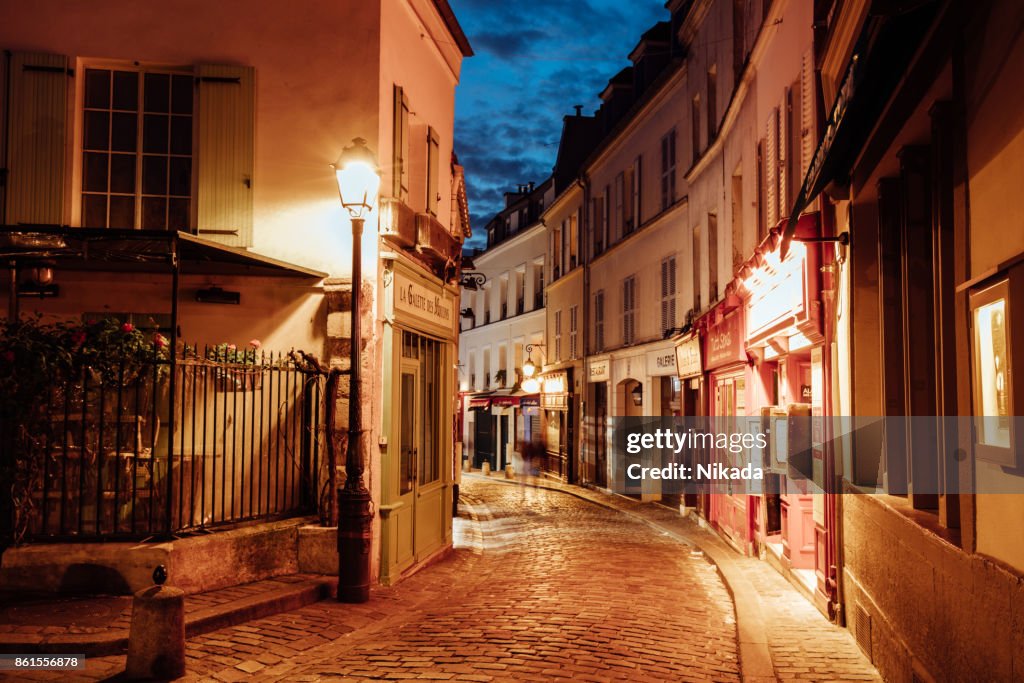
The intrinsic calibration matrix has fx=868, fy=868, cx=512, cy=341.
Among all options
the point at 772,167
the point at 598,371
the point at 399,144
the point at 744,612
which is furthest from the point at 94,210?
the point at 598,371

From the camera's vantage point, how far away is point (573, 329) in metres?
25.9

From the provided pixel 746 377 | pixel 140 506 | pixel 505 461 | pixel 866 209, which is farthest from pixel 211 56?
pixel 505 461

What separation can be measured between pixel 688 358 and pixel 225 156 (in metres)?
9.35

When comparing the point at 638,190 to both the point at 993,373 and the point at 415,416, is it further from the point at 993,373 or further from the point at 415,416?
the point at 993,373

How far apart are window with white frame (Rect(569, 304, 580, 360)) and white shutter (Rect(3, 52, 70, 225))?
17837mm

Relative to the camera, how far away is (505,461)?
33312mm

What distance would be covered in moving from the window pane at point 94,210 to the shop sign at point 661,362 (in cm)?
1160

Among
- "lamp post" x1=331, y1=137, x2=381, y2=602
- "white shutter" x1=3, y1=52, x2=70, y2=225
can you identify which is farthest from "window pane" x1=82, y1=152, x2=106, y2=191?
"lamp post" x1=331, y1=137, x2=381, y2=602

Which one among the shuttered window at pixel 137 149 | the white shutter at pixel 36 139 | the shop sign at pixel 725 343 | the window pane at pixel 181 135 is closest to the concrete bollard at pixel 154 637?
the shuttered window at pixel 137 149

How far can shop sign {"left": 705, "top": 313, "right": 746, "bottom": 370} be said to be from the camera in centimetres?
1175

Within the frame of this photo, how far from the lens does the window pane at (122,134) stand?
29.8ft

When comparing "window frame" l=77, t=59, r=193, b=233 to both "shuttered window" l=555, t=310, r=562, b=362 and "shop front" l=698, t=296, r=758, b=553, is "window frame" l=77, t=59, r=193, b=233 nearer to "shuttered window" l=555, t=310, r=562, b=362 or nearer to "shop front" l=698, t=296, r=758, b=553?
"shop front" l=698, t=296, r=758, b=553

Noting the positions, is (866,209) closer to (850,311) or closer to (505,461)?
(850,311)

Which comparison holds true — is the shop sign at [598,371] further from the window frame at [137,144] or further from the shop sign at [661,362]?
the window frame at [137,144]
